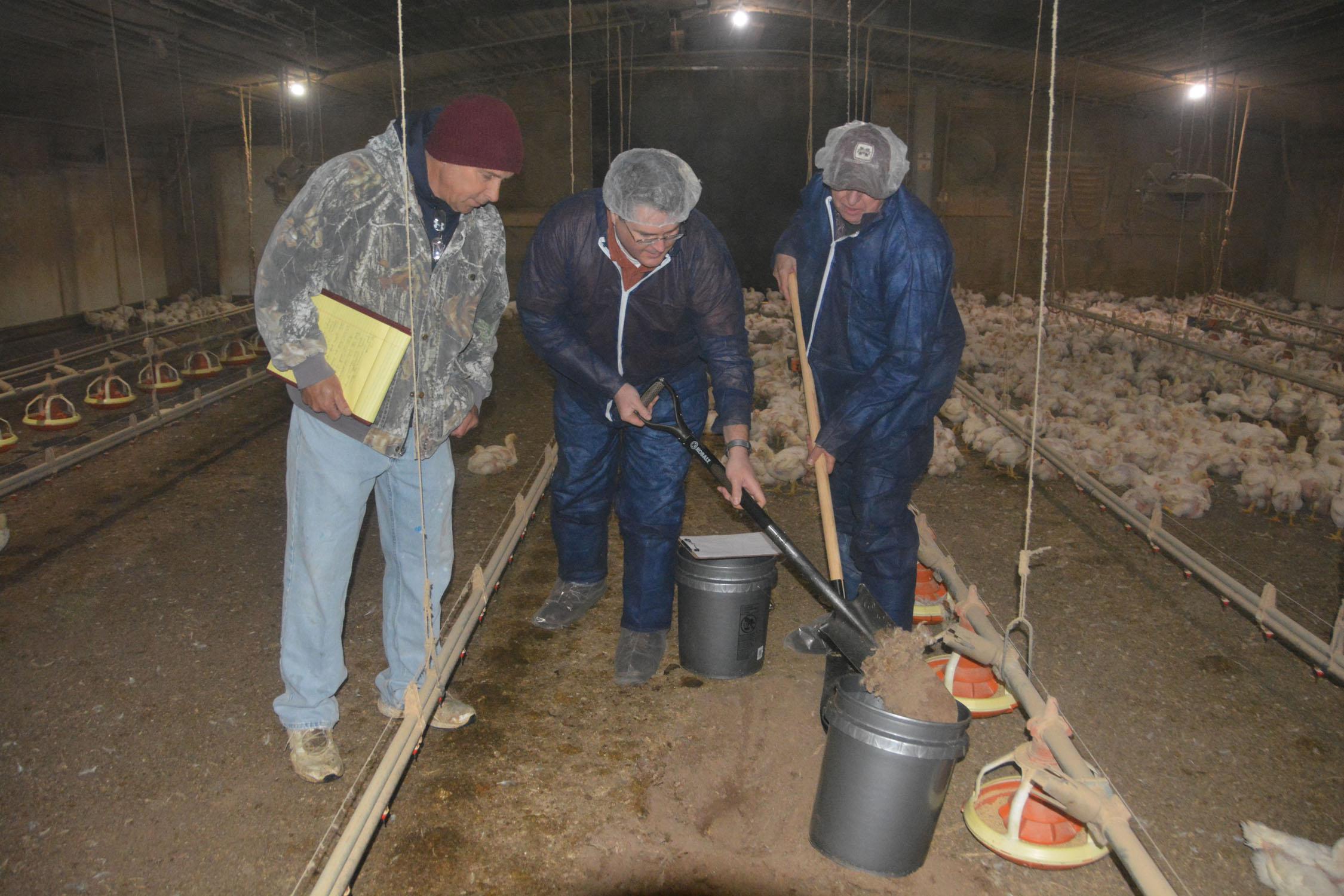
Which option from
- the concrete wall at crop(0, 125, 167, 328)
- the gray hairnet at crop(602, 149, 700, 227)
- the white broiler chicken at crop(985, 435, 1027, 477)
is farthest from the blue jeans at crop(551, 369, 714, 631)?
the concrete wall at crop(0, 125, 167, 328)

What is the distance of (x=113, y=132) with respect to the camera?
11.9 m

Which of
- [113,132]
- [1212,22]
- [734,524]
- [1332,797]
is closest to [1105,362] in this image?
[1212,22]

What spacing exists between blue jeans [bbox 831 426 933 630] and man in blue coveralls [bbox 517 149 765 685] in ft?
1.45

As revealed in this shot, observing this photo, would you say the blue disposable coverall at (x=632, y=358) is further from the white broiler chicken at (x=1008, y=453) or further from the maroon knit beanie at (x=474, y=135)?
the white broiler chicken at (x=1008, y=453)

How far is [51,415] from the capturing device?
618 cm

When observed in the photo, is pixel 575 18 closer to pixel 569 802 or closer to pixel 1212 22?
pixel 1212 22

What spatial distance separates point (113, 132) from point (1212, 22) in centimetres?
1302

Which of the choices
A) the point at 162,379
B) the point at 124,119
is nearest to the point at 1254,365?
the point at 124,119

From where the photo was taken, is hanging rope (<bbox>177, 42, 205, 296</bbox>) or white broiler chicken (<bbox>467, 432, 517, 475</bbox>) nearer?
white broiler chicken (<bbox>467, 432, 517, 475</bbox>)

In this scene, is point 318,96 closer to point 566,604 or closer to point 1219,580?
point 566,604

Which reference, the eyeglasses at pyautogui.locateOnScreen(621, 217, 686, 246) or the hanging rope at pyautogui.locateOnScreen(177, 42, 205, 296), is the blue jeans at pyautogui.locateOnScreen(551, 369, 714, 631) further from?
the hanging rope at pyautogui.locateOnScreen(177, 42, 205, 296)

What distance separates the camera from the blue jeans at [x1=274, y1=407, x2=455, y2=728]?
232 centimetres

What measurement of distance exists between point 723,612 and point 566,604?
2.74 ft

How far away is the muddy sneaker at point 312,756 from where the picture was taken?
2.48 m
